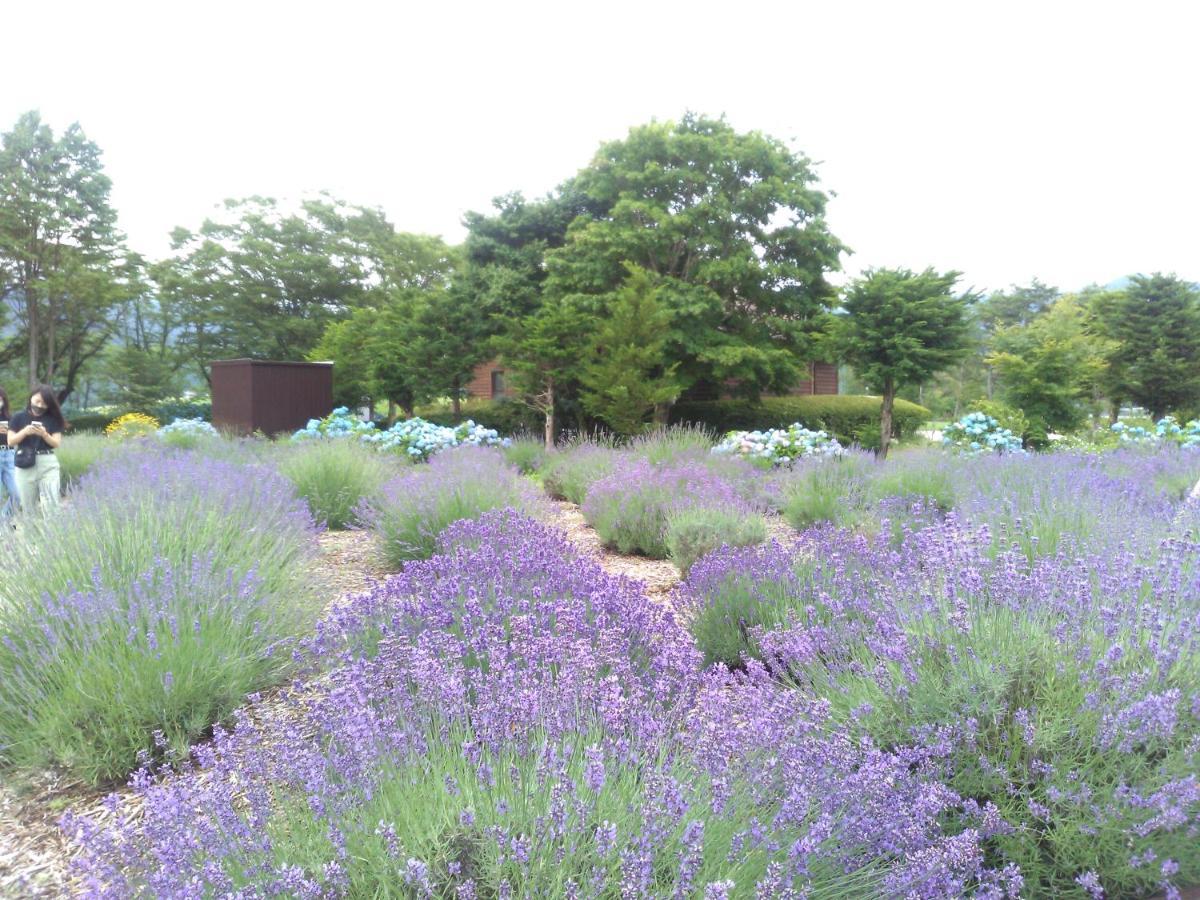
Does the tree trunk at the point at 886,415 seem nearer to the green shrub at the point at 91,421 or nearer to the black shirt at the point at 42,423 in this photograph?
the black shirt at the point at 42,423

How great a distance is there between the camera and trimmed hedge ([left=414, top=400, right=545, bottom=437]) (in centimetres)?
2169

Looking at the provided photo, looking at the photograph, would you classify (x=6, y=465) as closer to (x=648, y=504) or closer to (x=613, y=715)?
(x=648, y=504)

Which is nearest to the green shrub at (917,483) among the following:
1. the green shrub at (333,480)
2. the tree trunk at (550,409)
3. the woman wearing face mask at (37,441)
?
the green shrub at (333,480)

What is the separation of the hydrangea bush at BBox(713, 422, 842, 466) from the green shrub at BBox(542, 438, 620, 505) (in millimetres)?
1621

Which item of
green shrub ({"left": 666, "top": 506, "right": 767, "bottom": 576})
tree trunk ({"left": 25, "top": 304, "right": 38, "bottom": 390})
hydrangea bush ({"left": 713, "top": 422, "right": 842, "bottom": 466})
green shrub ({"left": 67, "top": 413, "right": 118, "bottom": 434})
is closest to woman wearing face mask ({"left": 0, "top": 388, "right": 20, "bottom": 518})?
green shrub ({"left": 666, "top": 506, "right": 767, "bottom": 576})

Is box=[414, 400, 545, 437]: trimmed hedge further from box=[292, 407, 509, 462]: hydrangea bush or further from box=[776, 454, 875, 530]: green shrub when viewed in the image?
box=[776, 454, 875, 530]: green shrub

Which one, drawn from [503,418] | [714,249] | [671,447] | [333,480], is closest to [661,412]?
[714,249]

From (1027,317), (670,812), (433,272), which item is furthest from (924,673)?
(1027,317)

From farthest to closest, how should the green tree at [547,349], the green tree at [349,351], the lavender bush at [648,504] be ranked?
the green tree at [349,351]
the green tree at [547,349]
the lavender bush at [648,504]

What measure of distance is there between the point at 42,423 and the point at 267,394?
9.25 meters

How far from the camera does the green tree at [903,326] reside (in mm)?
16547

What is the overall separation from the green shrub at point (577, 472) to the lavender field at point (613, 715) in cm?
467

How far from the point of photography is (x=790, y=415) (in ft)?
71.8

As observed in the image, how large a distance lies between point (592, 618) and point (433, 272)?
3357 centimetres
